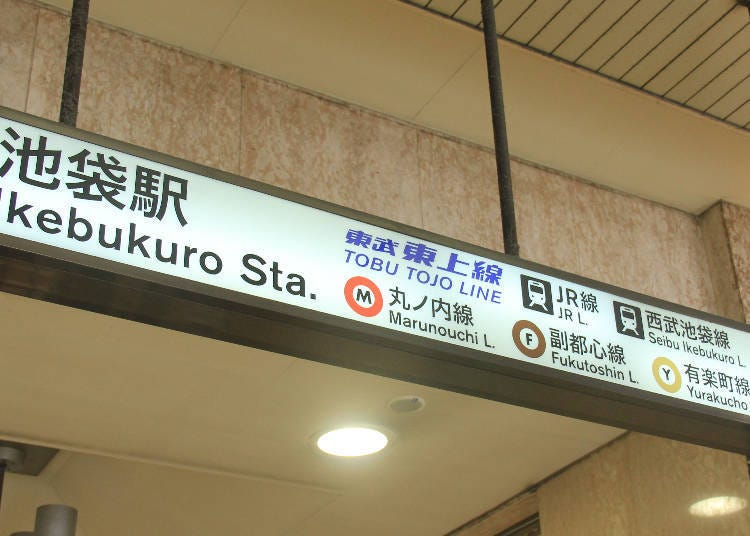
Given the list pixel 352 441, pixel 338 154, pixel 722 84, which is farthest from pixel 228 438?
pixel 722 84

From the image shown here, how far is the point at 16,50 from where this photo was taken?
404 centimetres

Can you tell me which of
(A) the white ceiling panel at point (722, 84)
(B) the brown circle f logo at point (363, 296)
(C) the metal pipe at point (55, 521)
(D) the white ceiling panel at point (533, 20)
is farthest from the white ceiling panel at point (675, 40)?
(C) the metal pipe at point (55, 521)

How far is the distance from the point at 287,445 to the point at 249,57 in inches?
81.0

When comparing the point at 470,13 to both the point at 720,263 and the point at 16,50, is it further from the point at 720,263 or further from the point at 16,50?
the point at 720,263

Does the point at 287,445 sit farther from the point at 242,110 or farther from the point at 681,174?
the point at 681,174

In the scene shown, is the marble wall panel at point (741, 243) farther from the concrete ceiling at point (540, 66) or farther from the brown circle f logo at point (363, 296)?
the brown circle f logo at point (363, 296)

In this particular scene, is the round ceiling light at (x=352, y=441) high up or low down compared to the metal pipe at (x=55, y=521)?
up

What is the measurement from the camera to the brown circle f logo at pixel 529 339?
306 cm

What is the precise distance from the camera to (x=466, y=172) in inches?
197

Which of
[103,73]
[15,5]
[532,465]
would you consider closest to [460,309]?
[103,73]

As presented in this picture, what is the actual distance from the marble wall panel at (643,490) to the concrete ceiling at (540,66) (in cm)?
136

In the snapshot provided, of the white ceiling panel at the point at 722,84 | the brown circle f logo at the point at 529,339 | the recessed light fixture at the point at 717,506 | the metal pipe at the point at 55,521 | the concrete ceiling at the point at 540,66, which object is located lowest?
the brown circle f logo at the point at 529,339

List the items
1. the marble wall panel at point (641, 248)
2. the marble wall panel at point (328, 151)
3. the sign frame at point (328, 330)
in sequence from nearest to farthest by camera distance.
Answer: the sign frame at point (328, 330)
the marble wall panel at point (328, 151)
the marble wall panel at point (641, 248)

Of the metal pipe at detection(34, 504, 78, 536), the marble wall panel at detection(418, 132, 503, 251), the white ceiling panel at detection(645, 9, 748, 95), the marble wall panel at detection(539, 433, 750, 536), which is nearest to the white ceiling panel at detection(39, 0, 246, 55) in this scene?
the marble wall panel at detection(418, 132, 503, 251)
